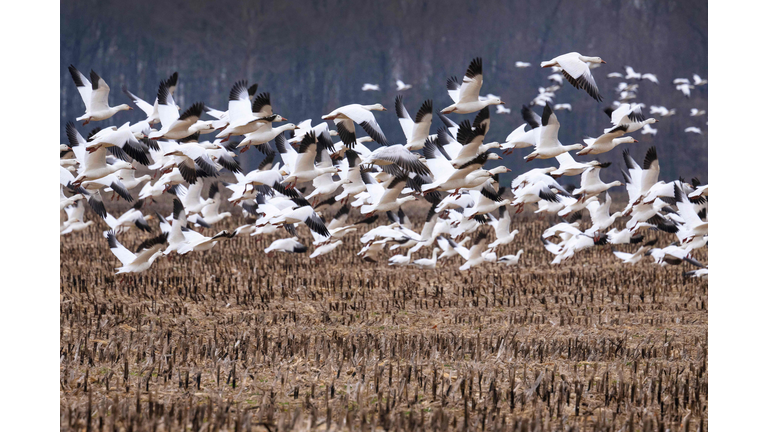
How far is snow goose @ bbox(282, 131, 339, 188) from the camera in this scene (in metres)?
5.98

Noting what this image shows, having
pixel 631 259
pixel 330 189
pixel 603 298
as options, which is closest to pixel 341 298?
pixel 330 189

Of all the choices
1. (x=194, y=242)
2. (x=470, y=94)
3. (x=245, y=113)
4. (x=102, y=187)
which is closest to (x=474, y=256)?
(x=194, y=242)

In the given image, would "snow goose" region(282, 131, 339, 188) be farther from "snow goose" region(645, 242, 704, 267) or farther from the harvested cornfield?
"snow goose" region(645, 242, 704, 267)

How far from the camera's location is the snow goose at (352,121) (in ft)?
18.7

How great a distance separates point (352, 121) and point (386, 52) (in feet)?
69.1

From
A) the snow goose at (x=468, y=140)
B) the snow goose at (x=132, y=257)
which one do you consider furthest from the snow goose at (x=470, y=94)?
the snow goose at (x=132, y=257)

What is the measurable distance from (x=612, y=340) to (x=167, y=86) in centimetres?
359

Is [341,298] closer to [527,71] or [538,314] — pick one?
[538,314]

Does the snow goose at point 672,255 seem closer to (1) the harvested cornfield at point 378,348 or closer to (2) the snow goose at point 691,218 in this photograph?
(1) the harvested cornfield at point 378,348

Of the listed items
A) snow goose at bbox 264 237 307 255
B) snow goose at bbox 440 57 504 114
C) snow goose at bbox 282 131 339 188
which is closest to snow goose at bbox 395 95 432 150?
snow goose at bbox 440 57 504 114

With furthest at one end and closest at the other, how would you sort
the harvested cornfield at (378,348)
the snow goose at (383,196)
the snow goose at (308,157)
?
the snow goose at (383,196)
the snow goose at (308,157)
the harvested cornfield at (378,348)

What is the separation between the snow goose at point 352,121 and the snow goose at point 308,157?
165 millimetres

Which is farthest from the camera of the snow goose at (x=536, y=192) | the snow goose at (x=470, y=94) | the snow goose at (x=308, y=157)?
the snow goose at (x=536, y=192)

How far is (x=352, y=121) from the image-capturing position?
19.1 ft
